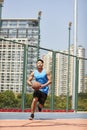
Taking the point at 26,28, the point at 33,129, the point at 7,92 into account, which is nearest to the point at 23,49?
the point at 7,92

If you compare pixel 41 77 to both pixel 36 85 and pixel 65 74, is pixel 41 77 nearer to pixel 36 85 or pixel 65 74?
pixel 36 85

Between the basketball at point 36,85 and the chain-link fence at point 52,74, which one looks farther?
the chain-link fence at point 52,74

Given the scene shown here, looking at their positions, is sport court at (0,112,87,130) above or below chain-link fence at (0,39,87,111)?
below

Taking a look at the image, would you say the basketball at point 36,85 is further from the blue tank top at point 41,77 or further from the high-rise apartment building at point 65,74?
the high-rise apartment building at point 65,74

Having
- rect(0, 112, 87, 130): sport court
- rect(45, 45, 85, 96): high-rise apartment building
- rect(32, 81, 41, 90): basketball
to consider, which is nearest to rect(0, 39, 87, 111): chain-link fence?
rect(45, 45, 85, 96): high-rise apartment building

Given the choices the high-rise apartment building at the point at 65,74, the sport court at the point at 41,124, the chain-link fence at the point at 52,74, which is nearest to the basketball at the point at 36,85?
the sport court at the point at 41,124

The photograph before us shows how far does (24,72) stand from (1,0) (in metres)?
4.83

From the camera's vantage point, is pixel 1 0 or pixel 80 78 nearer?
pixel 80 78

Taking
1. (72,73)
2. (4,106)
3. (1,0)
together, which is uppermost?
(1,0)

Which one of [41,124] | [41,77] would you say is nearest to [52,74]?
[41,77]

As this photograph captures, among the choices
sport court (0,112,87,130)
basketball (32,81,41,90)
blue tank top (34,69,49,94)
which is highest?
blue tank top (34,69,49,94)

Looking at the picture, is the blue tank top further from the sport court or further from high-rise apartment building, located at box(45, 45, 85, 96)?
high-rise apartment building, located at box(45, 45, 85, 96)

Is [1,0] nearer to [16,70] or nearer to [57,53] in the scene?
[57,53]

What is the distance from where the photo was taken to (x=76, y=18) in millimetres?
20094
